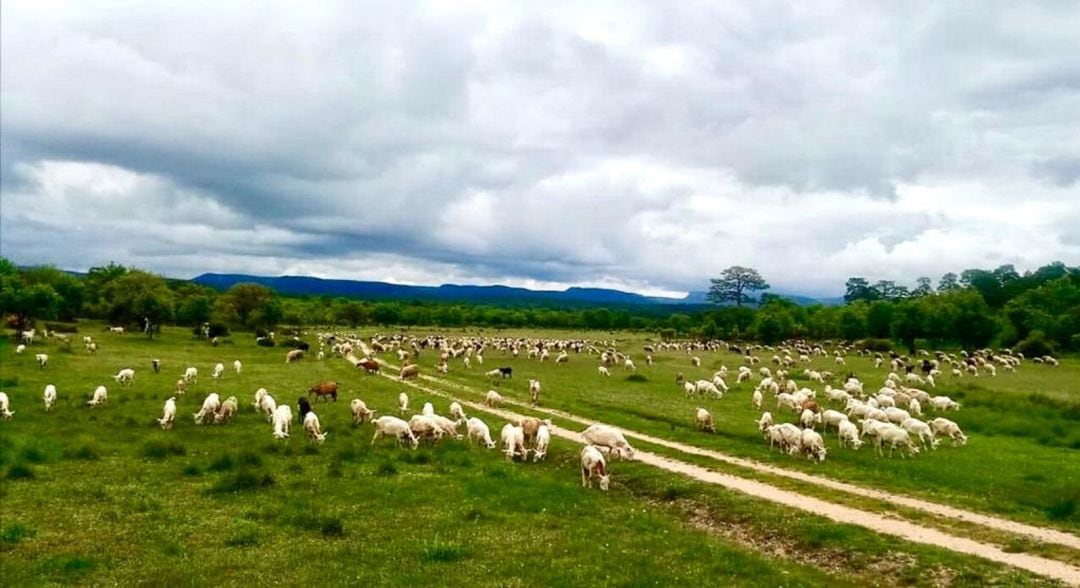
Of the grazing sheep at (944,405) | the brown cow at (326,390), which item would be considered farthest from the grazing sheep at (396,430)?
the grazing sheep at (944,405)

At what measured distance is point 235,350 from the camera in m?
82.8

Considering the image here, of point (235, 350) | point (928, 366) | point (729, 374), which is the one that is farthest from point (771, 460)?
point (235, 350)

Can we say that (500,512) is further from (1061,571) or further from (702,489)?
(1061,571)

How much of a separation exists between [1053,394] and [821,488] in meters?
38.5

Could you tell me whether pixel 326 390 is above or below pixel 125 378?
above

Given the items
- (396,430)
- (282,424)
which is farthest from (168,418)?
(396,430)

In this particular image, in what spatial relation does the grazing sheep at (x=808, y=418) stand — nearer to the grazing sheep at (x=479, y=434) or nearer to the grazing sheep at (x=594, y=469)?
the grazing sheep at (x=594, y=469)

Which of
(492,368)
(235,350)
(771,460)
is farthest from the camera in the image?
(235,350)

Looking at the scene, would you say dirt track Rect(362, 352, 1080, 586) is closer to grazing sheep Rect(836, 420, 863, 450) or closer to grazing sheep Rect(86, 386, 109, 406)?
grazing sheep Rect(836, 420, 863, 450)

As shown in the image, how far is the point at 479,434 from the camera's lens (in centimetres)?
2923

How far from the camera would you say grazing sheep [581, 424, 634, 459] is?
26.6 m

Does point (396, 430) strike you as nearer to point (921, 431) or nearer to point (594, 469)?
point (594, 469)

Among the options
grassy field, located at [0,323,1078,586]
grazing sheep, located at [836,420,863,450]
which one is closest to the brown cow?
grassy field, located at [0,323,1078,586]

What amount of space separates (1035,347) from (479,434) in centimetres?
9130
